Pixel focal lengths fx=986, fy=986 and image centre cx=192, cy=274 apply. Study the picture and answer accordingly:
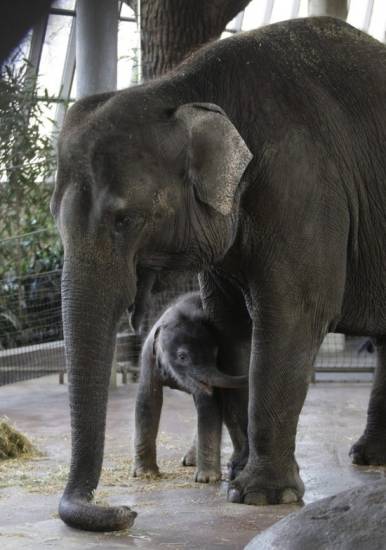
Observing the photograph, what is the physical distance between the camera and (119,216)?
429 centimetres

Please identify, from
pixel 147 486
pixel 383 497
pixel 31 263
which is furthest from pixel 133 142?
pixel 31 263

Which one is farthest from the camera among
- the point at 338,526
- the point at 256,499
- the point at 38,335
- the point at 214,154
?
the point at 38,335

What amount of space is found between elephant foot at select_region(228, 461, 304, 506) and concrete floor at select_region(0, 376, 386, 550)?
0.25ft

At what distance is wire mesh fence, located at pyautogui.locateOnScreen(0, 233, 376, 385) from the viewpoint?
1138cm

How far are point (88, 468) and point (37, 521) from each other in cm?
55

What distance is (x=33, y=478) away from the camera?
5527mm

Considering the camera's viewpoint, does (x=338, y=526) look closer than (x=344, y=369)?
Yes

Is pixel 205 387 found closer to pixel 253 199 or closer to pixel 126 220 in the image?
pixel 253 199

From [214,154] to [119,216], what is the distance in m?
0.58

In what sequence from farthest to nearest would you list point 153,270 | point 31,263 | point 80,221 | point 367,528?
point 31,263, point 153,270, point 80,221, point 367,528

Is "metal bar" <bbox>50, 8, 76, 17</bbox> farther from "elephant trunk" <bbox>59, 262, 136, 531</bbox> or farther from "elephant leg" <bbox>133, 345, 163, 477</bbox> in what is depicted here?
"elephant leg" <bbox>133, 345, 163, 477</bbox>

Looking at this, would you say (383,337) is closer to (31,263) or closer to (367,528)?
(367,528)

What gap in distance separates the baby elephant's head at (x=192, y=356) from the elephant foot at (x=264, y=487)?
0.55 meters

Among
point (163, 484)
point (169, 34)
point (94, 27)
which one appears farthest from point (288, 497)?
point (169, 34)
